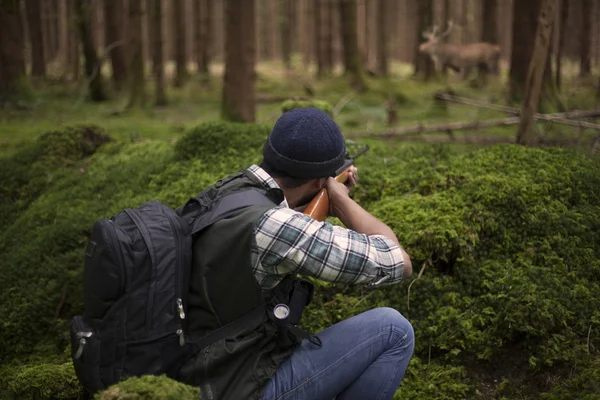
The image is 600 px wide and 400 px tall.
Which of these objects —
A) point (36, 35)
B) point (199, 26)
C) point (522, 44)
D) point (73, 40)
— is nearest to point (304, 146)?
point (522, 44)

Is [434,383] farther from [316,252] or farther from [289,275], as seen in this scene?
[316,252]

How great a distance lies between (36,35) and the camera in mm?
18203

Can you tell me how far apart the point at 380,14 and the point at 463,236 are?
1600 cm

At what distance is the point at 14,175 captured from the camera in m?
7.11

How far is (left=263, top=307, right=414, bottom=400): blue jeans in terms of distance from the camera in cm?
289

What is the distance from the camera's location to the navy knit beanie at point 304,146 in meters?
2.89

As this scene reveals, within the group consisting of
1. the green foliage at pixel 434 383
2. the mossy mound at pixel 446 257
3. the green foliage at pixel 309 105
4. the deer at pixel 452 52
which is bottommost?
the green foliage at pixel 434 383

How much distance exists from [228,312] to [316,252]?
49 centimetres

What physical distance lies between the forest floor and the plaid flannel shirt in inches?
170

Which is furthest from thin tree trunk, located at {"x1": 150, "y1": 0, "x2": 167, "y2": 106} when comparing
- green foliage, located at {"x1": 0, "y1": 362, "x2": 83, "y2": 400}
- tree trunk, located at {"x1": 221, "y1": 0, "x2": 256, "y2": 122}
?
green foliage, located at {"x1": 0, "y1": 362, "x2": 83, "y2": 400}

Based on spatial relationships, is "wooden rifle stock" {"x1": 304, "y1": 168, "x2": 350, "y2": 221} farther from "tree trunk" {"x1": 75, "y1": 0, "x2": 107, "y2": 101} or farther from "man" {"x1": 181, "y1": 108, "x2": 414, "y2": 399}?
"tree trunk" {"x1": 75, "y1": 0, "x2": 107, "y2": 101}

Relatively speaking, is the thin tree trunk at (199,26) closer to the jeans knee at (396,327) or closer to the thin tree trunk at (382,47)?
the thin tree trunk at (382,47)

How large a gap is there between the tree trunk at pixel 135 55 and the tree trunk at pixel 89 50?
114 cm

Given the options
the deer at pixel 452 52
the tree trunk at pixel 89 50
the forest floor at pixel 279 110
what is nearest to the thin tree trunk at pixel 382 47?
the forest floor at pixel 279 110
